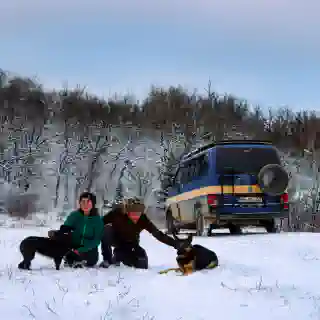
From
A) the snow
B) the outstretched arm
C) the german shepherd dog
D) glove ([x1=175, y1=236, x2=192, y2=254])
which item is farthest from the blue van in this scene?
the german shepherd dog

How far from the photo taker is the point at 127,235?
25.2 feet

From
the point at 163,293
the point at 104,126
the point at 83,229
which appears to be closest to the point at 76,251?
the point at 83,229

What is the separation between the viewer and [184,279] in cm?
607

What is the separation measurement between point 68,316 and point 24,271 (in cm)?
235

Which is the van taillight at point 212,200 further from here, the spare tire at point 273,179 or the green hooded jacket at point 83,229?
the green hooded jacket at point 83,229

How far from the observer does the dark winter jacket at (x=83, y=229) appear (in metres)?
7.21

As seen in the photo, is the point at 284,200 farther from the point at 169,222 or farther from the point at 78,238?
the point at 78,238

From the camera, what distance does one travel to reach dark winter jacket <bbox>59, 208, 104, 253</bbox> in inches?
284

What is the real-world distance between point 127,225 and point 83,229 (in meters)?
0.72

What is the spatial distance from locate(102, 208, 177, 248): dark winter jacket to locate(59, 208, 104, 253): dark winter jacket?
1.46 ft

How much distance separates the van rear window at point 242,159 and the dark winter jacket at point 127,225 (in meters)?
5.93

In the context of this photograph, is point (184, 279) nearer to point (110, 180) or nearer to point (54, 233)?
point (54, 233)

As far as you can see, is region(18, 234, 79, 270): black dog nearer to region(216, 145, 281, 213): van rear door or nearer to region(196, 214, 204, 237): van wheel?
region(216, 145, 281, 213): van rear door

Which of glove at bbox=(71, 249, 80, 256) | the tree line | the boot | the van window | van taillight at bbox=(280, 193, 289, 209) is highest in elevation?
the tree line
